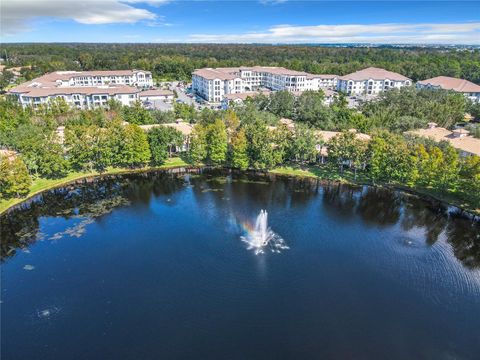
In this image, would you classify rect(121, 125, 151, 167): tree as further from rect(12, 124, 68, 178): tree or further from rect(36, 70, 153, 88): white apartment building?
rect(36, 70, 153, 88): white apartment building

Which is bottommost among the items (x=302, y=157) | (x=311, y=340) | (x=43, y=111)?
(x=311, y=340)

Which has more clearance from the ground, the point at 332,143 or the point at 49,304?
the point at 332,143

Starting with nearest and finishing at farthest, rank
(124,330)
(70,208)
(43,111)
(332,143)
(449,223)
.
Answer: (124,330) → (449,223) → (70,208) → (332,143) → (43,111)

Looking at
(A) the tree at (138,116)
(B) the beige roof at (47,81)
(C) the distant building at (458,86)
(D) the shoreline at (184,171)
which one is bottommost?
(D) the shoreline at (184,171)

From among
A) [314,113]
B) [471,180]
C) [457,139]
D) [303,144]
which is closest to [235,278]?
[303,144]

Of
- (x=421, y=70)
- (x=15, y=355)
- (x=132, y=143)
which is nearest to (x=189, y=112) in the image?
(x=132, y=143)

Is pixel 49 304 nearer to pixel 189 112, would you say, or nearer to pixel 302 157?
pixel 302 157

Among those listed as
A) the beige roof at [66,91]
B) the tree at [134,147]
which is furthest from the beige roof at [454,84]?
the tree at [134,147]

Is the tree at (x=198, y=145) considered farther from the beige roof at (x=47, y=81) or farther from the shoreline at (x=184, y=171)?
the beige roof at (x=47, y=81)
